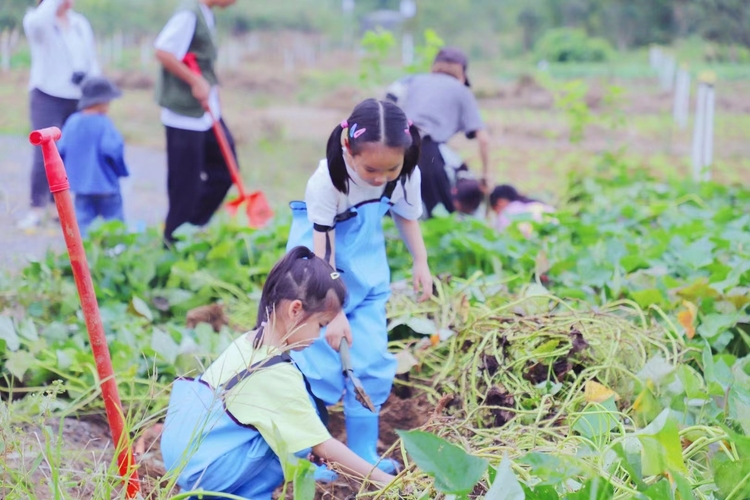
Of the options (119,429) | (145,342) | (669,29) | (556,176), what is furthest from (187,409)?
(669,29)

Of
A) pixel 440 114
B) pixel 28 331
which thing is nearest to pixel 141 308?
pixel 28 331

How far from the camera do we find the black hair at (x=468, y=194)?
4840 mm

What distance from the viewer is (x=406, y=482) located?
5.87 ft

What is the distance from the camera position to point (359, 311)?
2527mm

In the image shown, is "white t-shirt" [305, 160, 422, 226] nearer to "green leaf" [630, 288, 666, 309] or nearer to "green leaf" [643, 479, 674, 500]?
"green leaf" [630, 288, 666, 309]

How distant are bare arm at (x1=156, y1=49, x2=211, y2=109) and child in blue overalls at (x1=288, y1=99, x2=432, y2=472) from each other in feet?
6.54

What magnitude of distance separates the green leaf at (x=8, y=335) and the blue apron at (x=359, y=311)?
2.92ft

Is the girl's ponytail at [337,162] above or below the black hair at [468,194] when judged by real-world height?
above

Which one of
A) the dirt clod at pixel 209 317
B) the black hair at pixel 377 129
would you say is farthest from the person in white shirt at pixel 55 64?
the black hair at pixel 377 129

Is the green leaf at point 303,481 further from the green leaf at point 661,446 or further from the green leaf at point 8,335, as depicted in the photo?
the green leaf at point 8,335

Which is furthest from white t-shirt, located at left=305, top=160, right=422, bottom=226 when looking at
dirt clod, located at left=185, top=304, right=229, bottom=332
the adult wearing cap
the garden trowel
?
the adult wearing cap

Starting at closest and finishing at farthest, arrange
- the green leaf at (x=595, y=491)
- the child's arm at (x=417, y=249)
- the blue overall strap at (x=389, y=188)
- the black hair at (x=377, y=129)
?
the green leaf at (x=595, y=491) → the black hair at (x=377, y=129) → the blue overall strap at (x=389, y=188) → the child's arm at (x=417, y=249)

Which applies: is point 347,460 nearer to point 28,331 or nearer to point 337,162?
point 337,162

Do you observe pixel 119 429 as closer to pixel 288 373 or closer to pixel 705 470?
pixel 288 373
